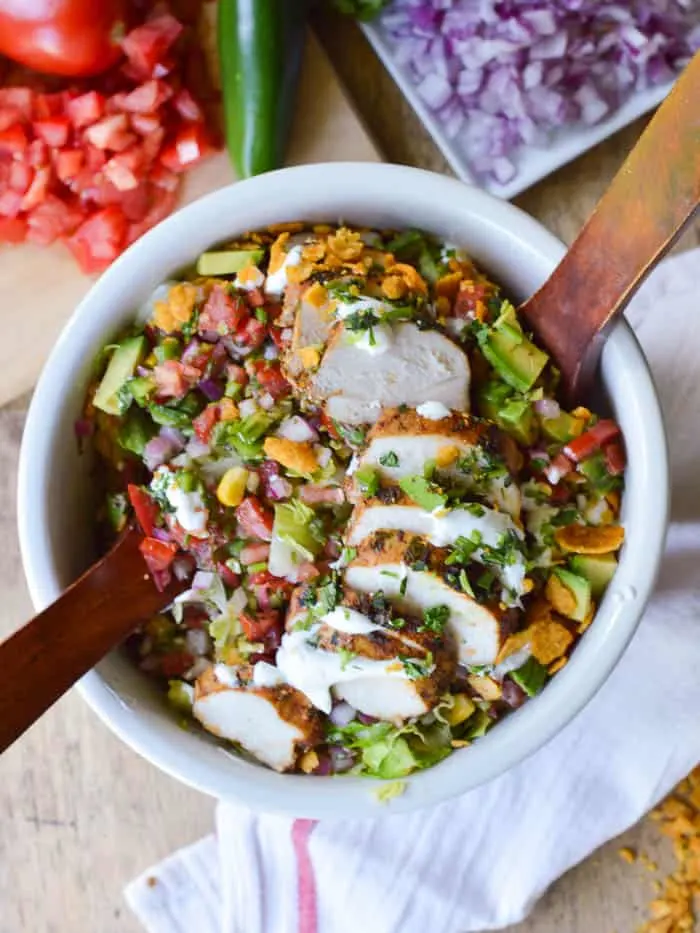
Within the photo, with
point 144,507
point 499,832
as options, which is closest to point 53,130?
point 144,507

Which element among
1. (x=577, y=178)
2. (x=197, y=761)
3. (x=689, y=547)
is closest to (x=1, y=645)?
(x=197, y=761)

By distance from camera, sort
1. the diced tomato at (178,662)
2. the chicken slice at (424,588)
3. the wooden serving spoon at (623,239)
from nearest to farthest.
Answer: the wooden serving spoon at (623,239), the chicken slice at (424,588), the diced tomato at (178,662)

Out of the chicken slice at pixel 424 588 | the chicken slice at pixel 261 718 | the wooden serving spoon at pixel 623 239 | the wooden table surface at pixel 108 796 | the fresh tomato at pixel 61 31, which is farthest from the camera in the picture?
the wooden table surface at pixel 108 796

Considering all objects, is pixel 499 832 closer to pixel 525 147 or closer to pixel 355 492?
pixel 355 492

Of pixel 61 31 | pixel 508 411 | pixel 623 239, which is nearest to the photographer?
pixel 623 239

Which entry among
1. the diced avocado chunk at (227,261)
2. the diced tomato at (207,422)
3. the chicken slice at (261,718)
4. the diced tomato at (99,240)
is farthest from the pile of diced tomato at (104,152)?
the chicken slice at (261,718)

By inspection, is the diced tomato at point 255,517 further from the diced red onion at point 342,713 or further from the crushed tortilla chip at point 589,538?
the crushed tortilla chip at point 589,538

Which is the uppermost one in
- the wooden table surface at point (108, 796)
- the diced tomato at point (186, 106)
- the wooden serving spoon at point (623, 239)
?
the wooden serving spoon at point (623, 239)
